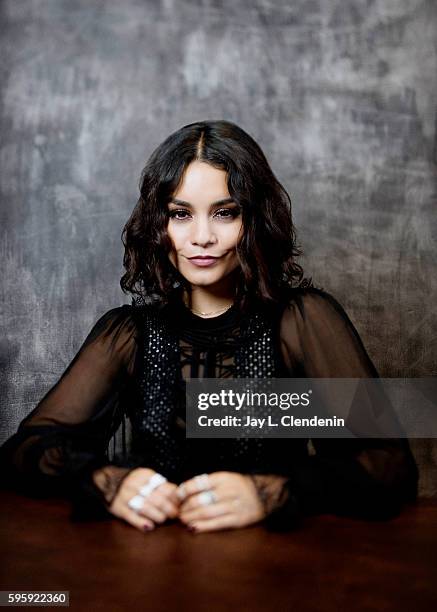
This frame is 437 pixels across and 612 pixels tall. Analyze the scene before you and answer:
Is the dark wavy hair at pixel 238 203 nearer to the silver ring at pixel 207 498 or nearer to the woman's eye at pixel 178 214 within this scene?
the woman's eye at pixel 178 214

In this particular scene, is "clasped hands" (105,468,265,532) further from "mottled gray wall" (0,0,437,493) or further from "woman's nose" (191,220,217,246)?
"mottled gray wall" (0,0,437,493)

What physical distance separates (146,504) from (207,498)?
0.11 metres

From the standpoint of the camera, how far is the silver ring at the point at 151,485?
140cm

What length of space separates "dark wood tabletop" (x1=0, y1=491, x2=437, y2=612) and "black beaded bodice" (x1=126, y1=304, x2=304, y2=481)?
0.36 m

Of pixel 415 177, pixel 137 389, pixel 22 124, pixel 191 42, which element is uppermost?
pixel 191 42

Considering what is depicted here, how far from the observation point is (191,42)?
2.55 m

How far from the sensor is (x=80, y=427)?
1729 millimetres

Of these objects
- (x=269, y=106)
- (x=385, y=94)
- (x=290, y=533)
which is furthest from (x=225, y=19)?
(x=290, y=533)

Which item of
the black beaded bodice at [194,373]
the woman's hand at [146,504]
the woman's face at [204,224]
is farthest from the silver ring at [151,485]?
the woman's face at [204,224]

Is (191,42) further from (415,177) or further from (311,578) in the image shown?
(311,578)

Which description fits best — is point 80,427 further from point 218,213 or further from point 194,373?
point 218,213

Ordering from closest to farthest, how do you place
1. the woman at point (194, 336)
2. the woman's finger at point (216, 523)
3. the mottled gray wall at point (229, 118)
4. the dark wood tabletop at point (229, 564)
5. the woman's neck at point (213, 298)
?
the dark wood tabletop at point (229, 564)
the woman's finger at point (216, 523)
the woman at point (194, 336)
the woman's neck at point (213, 298)
the mottled gray wall at point (229, 118)

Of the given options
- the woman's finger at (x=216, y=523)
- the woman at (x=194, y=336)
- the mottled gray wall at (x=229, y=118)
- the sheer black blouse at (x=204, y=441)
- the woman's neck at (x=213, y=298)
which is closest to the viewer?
the woman's finger at (x=216, y=523)

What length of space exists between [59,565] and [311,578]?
383 mm
